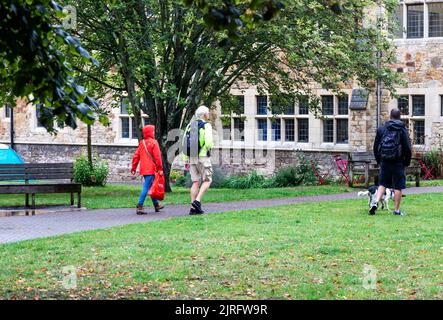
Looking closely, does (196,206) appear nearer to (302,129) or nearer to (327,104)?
(327,104)

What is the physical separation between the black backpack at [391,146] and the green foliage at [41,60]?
28.5 feet

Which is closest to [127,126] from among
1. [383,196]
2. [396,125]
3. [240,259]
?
[383,196]

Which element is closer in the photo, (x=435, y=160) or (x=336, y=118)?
(x=435, y=160)

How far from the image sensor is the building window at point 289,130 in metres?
32.9

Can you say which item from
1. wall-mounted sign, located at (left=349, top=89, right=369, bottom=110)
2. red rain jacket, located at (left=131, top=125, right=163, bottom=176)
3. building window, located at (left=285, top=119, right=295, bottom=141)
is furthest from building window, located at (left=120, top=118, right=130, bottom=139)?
red rain jacket, located at (left=131, top=125, right=163, bottom=176)

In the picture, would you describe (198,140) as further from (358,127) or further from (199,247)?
(358,127)

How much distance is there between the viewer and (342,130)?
3144 centimetres

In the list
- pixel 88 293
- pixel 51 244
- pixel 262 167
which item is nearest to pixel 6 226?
pixel 51 244

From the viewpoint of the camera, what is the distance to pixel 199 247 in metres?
12.0

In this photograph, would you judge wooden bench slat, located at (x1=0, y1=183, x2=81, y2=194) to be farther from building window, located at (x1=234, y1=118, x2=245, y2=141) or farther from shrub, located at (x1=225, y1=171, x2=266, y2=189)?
building window, located at (x1=234, y1=118, x2=245, y2=141)

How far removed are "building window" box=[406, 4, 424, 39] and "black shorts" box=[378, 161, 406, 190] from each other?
14.3m

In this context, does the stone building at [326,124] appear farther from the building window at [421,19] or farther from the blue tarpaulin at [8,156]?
the blue tarpaulin at [8,156]

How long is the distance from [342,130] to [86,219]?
16077 mm

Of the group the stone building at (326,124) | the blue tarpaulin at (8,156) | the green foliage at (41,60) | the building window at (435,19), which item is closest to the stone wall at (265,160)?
the stone building at (326,124)
